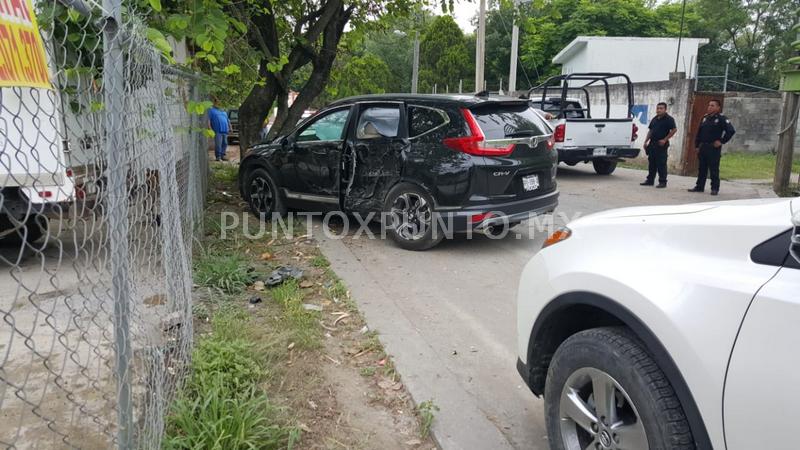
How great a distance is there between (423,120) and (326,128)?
1483mm

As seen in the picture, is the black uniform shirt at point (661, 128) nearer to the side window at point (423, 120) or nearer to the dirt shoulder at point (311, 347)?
the side window at point (423, 120)

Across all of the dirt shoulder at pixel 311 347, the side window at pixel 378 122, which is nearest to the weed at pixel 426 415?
the dirt shoulder at pixel 311 347

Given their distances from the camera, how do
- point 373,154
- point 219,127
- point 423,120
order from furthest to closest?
point 219,127
point 373,154
point 423,120

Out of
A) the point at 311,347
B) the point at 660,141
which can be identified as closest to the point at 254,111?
the point at 311,347

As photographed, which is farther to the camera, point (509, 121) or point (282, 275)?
point (509, 121)

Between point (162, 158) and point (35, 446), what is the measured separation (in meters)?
1.61

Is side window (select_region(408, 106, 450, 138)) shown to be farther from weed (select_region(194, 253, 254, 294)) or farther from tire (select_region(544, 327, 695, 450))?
tire (select_region(544, 327, 695, 450))

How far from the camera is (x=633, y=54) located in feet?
93.6

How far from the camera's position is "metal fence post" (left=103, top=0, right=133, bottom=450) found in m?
2.01

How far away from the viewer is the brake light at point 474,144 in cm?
584

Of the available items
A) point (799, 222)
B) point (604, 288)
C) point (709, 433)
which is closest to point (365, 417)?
point (604, 288)

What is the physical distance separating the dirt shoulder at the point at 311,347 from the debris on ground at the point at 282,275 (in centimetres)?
5

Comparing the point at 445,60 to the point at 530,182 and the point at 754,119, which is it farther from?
the point at 530,182

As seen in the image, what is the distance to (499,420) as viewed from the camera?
10.3ft
